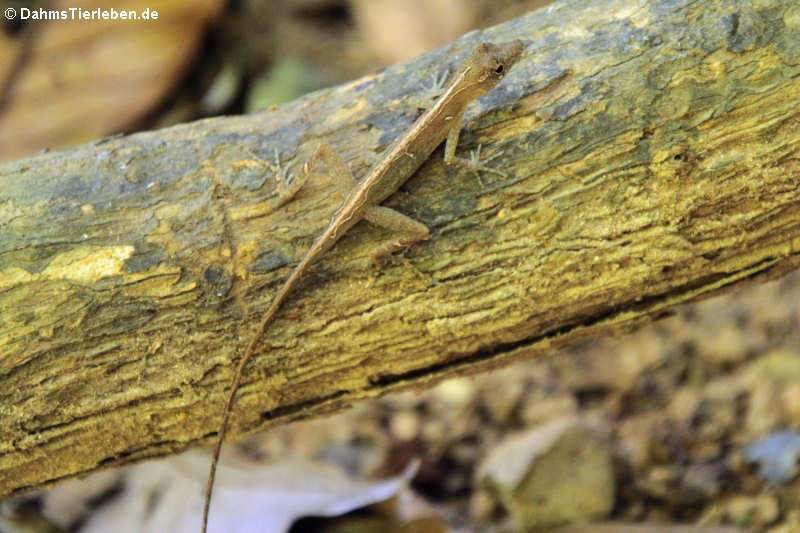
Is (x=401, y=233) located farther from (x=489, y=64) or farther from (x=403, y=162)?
(x=489, y=64)

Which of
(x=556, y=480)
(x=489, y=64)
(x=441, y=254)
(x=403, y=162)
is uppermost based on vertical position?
(x=489, y=64)

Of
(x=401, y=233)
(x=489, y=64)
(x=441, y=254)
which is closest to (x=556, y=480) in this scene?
(x=441, y=254)

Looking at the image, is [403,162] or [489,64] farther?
[403,162]

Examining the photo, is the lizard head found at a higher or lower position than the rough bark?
higher

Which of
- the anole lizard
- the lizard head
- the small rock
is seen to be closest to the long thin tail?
the anole lizard

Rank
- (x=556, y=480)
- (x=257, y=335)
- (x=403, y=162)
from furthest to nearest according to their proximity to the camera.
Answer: (x=556, y=480) < (x=403, y=162) < (x=257, y=335)

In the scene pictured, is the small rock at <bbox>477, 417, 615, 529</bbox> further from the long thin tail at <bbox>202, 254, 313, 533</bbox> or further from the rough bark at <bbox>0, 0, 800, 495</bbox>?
→ the long thin tail at <bbox>202, 254, 313, 533</bbox>

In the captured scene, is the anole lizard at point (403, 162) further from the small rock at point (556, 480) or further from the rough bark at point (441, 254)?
the small rock at point (556, 480)

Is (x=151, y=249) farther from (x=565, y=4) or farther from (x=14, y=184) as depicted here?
(x=565, y=4)
